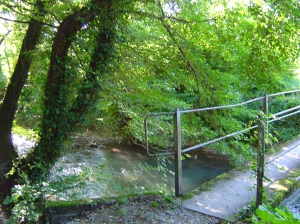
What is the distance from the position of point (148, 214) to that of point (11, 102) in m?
5.07

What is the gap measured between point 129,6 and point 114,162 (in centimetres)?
715

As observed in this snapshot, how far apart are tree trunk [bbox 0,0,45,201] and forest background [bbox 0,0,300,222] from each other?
0.02 m

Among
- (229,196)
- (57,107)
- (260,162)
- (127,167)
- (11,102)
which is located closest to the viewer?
(260,162)

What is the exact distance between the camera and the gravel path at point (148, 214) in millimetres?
2998

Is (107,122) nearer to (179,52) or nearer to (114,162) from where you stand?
(179,52)

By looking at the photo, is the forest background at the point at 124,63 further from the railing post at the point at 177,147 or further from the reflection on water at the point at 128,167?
the reflection on water at the point at 128,167

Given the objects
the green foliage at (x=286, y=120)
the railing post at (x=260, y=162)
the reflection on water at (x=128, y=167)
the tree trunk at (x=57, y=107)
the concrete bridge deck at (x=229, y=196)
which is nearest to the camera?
the railing post at (x=260, y=162)

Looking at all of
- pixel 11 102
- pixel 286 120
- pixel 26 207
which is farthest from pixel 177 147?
pixel 286 120

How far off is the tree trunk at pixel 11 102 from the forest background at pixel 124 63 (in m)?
0.02

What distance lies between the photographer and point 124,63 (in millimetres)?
6156

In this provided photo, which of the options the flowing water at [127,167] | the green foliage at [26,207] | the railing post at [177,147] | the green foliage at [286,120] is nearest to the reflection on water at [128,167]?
the flowing water at [127,167]

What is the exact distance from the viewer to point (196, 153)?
11.5 metres

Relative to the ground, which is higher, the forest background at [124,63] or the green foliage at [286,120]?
the forest background at [124,63]

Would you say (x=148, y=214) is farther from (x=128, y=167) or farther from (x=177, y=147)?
(x=128, y=167)
